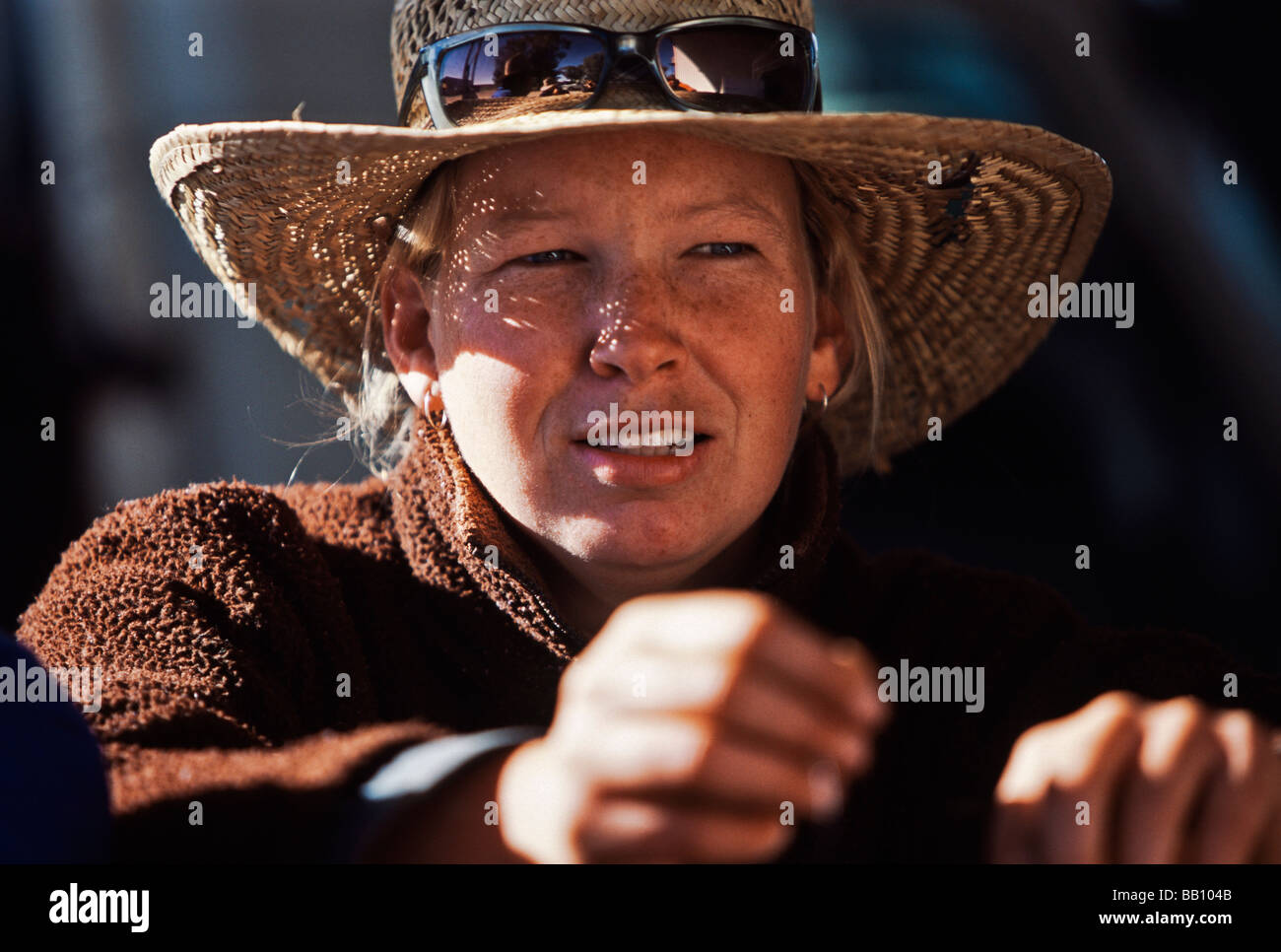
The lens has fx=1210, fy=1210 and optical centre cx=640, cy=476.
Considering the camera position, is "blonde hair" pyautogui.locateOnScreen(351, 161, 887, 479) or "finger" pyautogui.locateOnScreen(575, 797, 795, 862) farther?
"blonde hair" pyautogui.locateOnScreen(351, 161, 887, 479)

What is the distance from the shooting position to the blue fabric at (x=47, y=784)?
2.46ft

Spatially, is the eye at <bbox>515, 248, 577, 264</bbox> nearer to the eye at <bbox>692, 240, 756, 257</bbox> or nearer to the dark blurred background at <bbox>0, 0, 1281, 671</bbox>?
the eye at <bbox>692, 240, 756, 257</bbox>

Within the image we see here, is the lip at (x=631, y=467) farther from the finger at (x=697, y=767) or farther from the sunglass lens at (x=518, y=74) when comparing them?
the finger at (x=697, y=767)

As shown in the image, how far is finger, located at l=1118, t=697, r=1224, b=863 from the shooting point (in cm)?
75

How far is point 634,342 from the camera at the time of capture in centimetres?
116

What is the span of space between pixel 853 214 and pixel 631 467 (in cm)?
50

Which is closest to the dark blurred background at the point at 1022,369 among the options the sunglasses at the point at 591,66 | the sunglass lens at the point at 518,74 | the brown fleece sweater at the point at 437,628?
the brown fleece sweater at the point at 437,628

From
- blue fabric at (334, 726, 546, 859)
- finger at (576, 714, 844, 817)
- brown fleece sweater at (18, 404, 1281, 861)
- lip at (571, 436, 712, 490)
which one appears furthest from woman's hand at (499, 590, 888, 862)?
lip at (571, 436, 712, 490)

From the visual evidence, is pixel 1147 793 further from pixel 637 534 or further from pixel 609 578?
pixel 609 578

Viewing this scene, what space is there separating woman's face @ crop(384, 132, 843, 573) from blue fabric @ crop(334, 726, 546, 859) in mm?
442

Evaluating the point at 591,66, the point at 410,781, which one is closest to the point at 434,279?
the point at 591,66

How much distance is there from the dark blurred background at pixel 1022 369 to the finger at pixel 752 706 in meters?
1.29

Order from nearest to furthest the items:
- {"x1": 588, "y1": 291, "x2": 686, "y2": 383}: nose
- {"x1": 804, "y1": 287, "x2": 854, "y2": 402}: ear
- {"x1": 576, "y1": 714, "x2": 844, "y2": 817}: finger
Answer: {"x1": 576, "y1": 714, "x2": 844, "y2": 817}: finger → {"x1": 588, "y1": 291, "x2": 686, "y2": 383}: nose → {"x1": 804, "y1": 287, "x2": 854, "y2": 402}: ear

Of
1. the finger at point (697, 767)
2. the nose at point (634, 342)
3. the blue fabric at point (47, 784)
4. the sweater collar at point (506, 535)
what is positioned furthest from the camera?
the sweater collar at point (506, 535)
